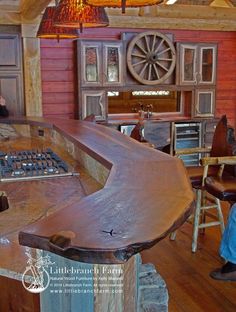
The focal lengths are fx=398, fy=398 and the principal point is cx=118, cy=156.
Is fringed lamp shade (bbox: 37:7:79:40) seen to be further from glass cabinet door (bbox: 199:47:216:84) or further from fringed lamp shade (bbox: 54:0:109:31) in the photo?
glass cabinet door (bbox: 199:47:216:84)

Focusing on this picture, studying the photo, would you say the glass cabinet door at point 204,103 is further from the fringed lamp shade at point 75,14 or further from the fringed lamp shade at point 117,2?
the fringed lamp shade at point 117,2

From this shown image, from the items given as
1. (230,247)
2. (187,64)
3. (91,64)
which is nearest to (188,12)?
(187,64)

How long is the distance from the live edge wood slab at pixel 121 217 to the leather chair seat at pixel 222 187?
120 cm

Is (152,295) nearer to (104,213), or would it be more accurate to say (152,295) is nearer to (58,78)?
(104,213)

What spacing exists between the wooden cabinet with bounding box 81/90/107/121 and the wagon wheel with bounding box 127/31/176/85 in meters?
0.60

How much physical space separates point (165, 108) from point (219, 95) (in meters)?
0.97

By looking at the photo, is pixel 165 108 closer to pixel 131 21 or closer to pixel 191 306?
pixel 131 21

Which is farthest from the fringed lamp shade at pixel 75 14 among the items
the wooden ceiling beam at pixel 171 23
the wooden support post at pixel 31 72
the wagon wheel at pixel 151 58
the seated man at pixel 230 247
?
the wooden ceiling beam at pixel 171 23

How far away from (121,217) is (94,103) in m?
4.82

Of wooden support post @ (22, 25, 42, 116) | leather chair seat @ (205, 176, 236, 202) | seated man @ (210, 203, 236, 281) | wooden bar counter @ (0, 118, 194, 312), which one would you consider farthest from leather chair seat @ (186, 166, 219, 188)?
wooden support post @ (22, 25, 42, 116)

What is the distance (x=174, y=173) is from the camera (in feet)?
5.02

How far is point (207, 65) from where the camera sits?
6.23m

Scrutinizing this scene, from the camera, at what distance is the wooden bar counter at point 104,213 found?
862 mm

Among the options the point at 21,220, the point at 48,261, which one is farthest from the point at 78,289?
the point at 21,220
